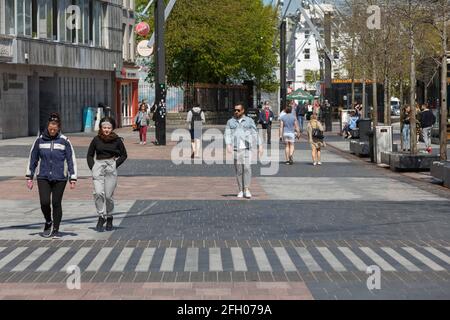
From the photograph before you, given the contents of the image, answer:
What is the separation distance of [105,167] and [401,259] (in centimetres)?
483

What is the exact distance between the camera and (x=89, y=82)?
5875cm

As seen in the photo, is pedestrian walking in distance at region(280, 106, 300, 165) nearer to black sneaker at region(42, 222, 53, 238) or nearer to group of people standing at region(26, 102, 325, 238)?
group of people standing at region(26, 102, 325, 238)

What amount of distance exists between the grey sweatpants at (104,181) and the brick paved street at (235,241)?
1.30 feet

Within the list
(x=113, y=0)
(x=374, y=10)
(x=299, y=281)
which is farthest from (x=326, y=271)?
(x=113, y=0)

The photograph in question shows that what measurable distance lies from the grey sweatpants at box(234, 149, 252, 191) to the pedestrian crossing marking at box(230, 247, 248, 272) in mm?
6452

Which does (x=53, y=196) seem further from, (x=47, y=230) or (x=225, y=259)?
(x=225, y=259)

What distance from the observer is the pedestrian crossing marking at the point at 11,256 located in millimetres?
12211

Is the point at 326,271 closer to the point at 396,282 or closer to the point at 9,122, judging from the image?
the point at 396,282

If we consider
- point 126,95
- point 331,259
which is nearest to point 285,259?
point 331,259

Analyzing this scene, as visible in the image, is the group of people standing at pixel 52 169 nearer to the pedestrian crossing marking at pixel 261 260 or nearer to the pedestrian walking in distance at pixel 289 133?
the pedestrian crossing marking at pixel 261 260

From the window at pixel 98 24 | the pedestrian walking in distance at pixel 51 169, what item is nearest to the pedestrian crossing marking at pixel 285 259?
the pedestrian walking in distance at pixel 51 169

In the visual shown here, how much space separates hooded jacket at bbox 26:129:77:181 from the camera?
573 inches

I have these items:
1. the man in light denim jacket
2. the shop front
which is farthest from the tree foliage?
the man in light denim jacket

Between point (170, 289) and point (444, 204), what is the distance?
9.93m
